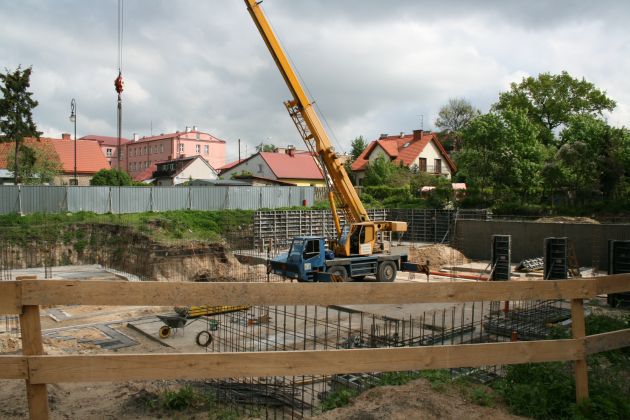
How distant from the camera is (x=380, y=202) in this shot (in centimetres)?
3753

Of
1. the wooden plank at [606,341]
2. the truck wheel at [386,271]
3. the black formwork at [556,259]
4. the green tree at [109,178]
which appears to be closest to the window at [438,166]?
the green tree at [109,178]

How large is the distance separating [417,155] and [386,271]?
30778mm

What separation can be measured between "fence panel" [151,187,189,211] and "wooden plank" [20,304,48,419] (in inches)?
1080

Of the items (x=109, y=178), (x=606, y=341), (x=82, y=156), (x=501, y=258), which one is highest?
A: (x=82, y=156)

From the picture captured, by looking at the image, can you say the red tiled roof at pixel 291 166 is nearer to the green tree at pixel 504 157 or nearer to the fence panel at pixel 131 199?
the green tree at pixel 504 157

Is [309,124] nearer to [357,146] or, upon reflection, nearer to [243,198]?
[243,198]

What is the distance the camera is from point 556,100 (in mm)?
43125

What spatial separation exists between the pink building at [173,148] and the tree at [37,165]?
30.1 meters

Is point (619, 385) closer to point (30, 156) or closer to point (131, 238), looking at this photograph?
point (131, 238)

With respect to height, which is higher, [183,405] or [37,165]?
[37,165]

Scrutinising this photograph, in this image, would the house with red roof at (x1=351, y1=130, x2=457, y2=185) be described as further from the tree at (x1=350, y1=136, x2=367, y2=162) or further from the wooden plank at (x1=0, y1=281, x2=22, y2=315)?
the wooden plank at (x1=0, y1=281, x2=22, y2=315)

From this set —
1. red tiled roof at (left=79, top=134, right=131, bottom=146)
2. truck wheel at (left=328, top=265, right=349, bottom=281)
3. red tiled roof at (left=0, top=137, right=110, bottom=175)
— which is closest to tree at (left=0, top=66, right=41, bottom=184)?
red tiled roof at (left=0, top=137, right=110, bottom=175)

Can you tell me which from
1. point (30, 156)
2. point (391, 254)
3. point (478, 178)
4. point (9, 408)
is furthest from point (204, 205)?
point (9, 408)

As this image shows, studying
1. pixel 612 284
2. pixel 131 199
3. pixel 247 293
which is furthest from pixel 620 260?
pixel 131 199
